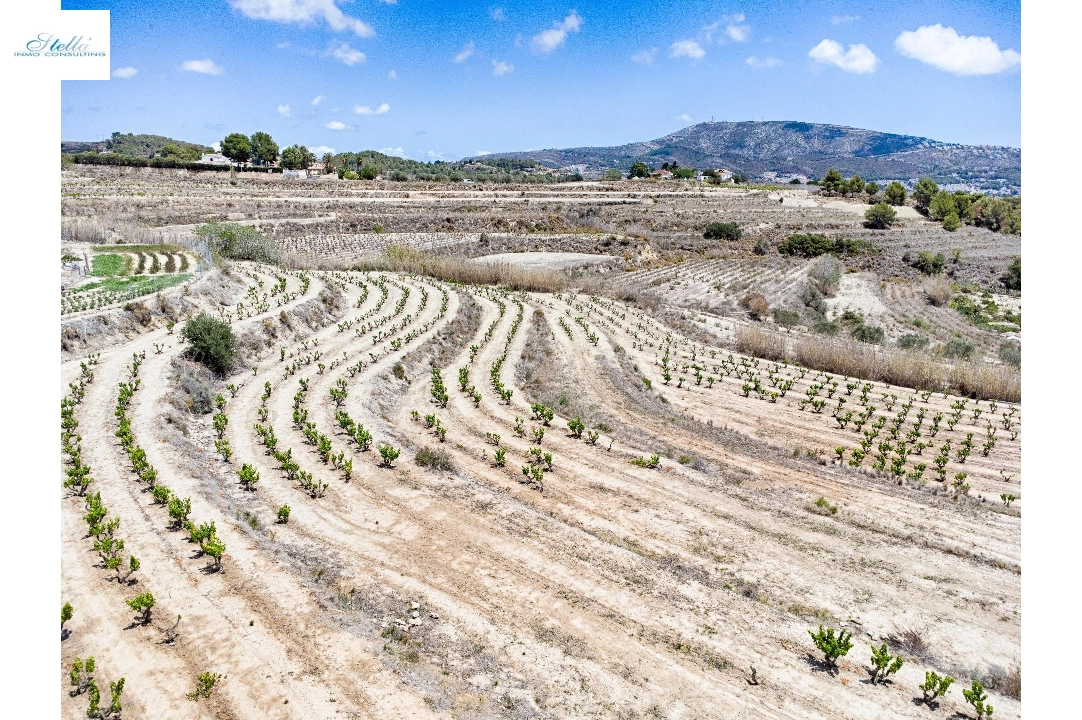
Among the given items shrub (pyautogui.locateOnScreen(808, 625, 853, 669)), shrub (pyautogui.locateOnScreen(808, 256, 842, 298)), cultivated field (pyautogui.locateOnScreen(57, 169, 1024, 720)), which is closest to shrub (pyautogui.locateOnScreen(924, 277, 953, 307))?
shrub (pyautogui.locateOnScreen(808, 256, 842, 298))

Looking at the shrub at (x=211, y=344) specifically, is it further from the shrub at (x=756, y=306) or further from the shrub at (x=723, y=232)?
the shrub at (x=723, y=232)

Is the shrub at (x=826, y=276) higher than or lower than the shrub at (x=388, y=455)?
higher

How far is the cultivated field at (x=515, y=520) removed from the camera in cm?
828

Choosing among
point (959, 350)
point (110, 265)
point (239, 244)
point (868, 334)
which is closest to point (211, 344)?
point (110, 265)

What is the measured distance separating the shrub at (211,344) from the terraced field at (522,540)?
56 cm

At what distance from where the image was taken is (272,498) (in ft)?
42.5

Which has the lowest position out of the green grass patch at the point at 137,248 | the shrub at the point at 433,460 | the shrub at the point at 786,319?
the shrub at the point at 433,460

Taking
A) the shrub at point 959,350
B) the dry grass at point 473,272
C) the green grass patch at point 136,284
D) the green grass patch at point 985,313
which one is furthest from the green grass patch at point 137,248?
the green grass patch at point 985,313

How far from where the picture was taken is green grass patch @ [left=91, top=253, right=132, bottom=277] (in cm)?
2945

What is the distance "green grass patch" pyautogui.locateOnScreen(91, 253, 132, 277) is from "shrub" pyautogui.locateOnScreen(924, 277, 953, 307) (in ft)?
175

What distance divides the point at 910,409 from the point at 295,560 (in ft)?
63.3

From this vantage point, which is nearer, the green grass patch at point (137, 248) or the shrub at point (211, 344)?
the shrub at point (211, 344)

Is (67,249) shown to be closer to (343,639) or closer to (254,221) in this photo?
(254,221)

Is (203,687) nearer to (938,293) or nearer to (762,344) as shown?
(762,344)
